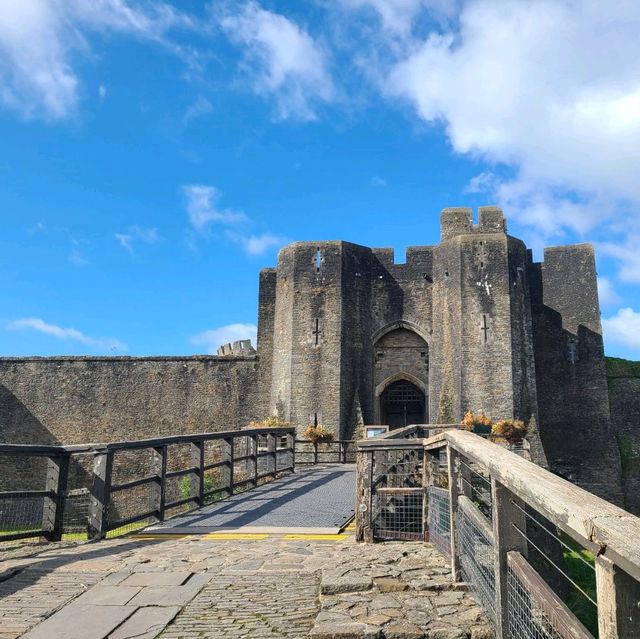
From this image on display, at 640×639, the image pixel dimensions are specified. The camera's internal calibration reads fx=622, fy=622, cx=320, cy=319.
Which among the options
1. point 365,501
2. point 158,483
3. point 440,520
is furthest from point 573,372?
point 440,520

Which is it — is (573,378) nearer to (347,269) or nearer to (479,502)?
(347,269)

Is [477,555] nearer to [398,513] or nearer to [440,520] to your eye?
[440,520]

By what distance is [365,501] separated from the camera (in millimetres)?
5945

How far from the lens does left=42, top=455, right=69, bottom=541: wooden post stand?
255 inches

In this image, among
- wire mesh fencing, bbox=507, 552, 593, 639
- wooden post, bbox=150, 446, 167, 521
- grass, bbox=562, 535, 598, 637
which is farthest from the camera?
grass, bbox=562, 535, 598, 637

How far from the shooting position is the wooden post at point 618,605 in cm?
176

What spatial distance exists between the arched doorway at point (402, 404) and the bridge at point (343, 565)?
53.2 feet

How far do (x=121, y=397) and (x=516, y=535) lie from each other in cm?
2421

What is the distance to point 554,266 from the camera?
24859 millimetres

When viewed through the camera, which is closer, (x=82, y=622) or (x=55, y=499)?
(x=82, y=622)

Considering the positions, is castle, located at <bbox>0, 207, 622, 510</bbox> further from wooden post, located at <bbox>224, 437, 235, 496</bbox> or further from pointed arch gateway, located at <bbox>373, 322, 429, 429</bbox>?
wooden post, located at <bbox>224, 437, 235, 496</bbox>

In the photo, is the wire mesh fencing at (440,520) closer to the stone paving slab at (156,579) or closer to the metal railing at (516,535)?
the metal railing at (516,535)

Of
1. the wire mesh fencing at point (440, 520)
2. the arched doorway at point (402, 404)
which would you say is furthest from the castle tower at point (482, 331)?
the wire mesh fencing at point (440, 520)

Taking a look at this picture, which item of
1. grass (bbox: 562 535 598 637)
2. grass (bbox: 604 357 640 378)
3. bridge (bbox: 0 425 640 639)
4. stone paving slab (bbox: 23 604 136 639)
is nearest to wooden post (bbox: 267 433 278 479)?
bridge (bbox: 0 425 640 639)
